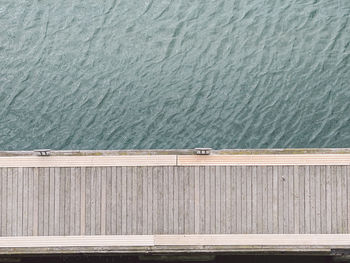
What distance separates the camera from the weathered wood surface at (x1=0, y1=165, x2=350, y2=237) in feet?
75.1

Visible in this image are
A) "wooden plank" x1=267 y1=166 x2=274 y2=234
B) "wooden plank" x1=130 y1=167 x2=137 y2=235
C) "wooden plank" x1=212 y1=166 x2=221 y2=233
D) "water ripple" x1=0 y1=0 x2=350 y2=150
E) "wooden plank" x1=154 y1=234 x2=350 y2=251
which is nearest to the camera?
"wooden plank" x1=154 y1=234 x2=350 y2=251

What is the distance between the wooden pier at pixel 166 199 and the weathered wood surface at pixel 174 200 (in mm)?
46

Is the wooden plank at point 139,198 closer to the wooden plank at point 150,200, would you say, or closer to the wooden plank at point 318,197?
the wooden plank at point 150,200

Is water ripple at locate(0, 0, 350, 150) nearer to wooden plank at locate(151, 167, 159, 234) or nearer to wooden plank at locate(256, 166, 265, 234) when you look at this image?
wooden plank at locate(256, 166, 265, 234)

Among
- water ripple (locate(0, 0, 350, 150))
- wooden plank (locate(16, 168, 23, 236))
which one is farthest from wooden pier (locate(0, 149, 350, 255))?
water ripple (locate(0, 0, 350, 150))

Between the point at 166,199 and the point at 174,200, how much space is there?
379 millimetres

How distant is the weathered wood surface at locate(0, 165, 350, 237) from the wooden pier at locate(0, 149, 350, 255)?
5 centimetres

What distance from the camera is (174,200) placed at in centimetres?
2309

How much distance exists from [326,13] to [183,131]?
11.8m

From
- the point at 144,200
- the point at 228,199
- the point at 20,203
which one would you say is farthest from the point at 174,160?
the point at 20,203

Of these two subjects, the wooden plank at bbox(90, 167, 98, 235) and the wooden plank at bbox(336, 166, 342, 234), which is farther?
the wooden plank at bbox(90, 167, 98, 235)

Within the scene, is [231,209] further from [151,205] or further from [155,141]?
[155,141]

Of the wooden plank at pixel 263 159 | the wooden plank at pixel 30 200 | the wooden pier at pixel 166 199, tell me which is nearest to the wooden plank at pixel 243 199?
the wooden pier at pixel 166 199

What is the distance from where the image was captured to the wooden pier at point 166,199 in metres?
22.7
